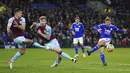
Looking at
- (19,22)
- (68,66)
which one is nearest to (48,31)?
(19,22)

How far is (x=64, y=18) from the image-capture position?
153ft

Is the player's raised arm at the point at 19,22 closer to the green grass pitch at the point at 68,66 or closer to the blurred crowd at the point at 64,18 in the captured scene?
the green grass pitch at the point at 68,66

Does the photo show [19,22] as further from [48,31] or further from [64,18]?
[64,18]

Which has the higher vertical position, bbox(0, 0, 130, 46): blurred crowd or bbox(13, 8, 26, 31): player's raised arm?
bbox(13, 8, 26, 31): player's raised arm

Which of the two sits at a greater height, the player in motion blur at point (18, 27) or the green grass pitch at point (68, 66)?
the player in motion blur at point (18, 27)

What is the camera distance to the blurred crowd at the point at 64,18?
43.0 meters

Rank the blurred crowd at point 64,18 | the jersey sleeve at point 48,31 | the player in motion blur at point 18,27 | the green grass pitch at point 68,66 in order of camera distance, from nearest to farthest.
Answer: the green grass pitch at point 68,66 → the player in motion blur at point 18,27 → the jersey sleeve at point 48,31 → the blurred crowd at point 64,18

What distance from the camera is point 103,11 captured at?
2099 inches

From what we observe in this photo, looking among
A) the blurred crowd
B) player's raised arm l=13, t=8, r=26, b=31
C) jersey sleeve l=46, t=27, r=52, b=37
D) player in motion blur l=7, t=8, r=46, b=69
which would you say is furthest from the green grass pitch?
the blurred crowd

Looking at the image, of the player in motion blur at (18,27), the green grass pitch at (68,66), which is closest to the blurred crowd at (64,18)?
the green grass pitch at (68,66)

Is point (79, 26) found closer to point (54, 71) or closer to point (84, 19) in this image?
point (54, 71)

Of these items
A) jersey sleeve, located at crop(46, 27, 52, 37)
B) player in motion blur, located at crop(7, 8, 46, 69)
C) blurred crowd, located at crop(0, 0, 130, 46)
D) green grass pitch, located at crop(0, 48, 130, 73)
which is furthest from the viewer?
blurred crowd, located at crop(0, 0, 130, 46)

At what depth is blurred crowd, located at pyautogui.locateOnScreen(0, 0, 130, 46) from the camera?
43.0 meters

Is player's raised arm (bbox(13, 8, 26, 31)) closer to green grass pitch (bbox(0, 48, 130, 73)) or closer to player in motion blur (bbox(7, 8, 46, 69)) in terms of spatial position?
player in motion blur (bbox(7, 8, 46, 69))
